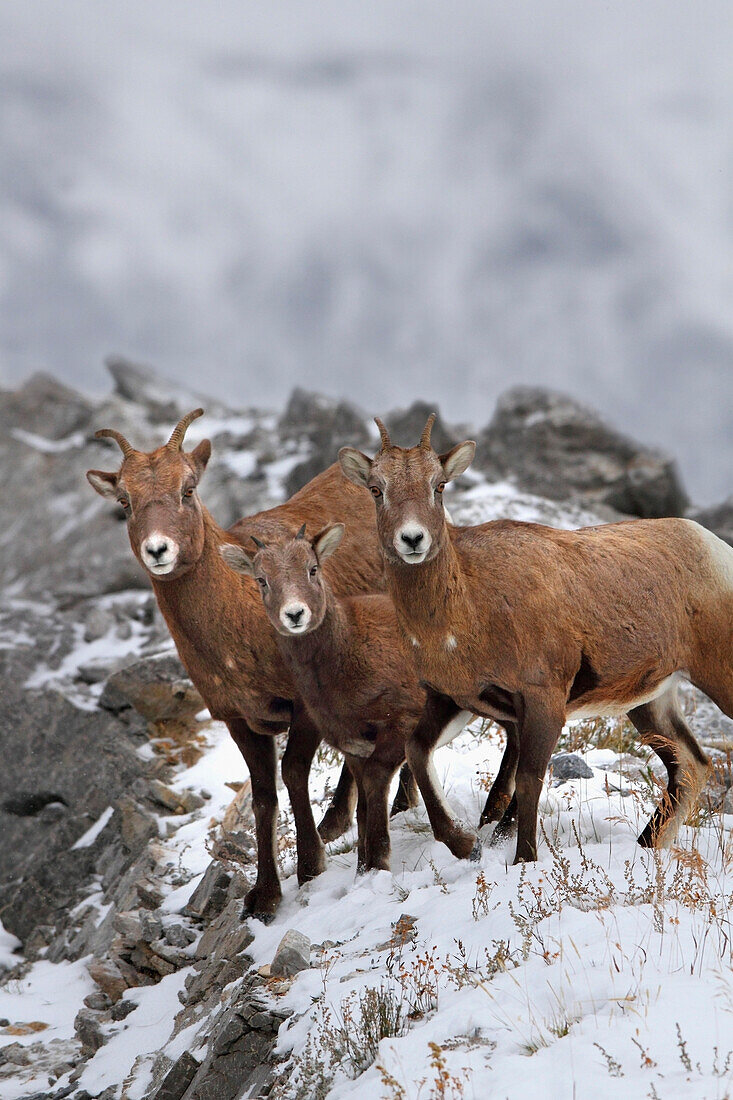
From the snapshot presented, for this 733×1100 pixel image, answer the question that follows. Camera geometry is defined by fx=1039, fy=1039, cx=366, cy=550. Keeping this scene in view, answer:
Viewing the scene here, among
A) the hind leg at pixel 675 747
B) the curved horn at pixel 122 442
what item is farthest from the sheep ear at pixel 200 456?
the hind leg at pixel 675 747

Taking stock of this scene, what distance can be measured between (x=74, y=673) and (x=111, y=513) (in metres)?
9.44

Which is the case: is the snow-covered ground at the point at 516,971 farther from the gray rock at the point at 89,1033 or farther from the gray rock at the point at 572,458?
the gray rock at the point at 572,458

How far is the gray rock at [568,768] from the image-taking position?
27.0ft

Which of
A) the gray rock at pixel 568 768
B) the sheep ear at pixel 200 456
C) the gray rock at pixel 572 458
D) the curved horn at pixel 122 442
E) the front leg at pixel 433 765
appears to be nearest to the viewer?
the front leg at pixel 433 765

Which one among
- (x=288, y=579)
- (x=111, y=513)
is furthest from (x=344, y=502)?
(x=111, y=513)

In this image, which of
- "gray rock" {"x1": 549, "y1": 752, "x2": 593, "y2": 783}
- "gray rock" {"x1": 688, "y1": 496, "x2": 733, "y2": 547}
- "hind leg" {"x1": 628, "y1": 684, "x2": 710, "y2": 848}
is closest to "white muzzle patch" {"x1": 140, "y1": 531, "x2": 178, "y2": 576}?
"hind leg" {"x1": 628, "y1": 684, "x2": 710, "y2": 848}

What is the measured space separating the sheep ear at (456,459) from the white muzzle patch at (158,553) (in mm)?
1904

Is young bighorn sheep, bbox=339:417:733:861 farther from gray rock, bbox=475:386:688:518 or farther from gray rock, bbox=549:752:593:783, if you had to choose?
gray rock, bbox=475:386:688:518

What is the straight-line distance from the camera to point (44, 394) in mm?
30359

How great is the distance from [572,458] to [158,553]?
1820 cm

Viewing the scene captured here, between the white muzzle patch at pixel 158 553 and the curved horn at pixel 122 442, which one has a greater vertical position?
the curved horn at pixel 122 442

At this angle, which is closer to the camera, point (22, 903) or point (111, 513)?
point (22, 903)

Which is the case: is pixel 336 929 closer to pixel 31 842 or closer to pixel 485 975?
pixel 485 975

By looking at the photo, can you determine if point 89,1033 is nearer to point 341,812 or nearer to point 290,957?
point 341,812
